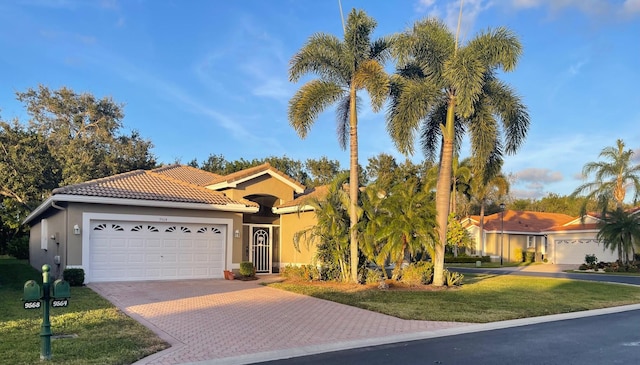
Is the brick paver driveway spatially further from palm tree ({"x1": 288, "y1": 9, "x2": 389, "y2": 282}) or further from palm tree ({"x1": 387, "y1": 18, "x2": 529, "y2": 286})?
palm tree ({"x1": 387, "y1": 18, "x2": 529, "y2": 286})

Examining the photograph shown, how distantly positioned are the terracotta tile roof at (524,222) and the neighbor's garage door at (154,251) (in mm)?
31256

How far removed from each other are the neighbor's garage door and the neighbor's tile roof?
110cm

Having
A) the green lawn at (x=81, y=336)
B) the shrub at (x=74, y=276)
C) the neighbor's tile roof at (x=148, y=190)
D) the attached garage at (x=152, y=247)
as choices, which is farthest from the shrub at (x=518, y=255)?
the green lawn at (x=81, y=336)

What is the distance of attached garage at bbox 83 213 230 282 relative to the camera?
16.8 m

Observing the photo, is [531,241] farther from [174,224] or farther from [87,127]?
[87,127]

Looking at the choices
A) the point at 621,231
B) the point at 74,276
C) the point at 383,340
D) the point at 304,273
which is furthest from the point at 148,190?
the point at 621,231

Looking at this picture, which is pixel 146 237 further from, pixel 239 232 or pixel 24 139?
pixel 24 139

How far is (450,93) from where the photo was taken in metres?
17.2

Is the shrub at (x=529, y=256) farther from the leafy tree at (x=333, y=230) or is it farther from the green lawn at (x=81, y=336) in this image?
the green lawn at (x=81, y=336)

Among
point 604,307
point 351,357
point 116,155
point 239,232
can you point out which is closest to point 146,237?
point 239,232

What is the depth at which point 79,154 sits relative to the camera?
1441 inches

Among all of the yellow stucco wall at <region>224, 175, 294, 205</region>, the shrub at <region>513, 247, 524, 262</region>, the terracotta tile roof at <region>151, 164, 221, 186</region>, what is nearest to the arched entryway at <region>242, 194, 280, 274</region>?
the yellow stucco wall at <region>224, 175, 294, 205</region>

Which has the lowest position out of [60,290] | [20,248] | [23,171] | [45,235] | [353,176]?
[20,248]

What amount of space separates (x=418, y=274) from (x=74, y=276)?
1193 centimetres
